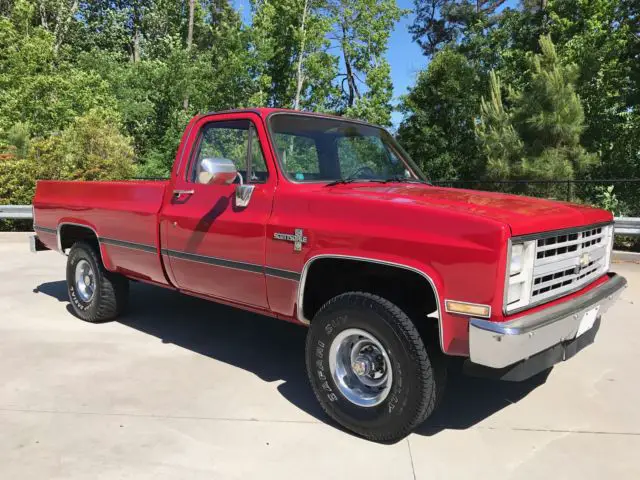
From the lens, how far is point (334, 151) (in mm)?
4398

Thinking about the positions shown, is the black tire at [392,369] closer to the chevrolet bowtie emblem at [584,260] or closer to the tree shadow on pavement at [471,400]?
the tree shadow on pavement at [471,400]

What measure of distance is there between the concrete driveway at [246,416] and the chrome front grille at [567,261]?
3.05 ft

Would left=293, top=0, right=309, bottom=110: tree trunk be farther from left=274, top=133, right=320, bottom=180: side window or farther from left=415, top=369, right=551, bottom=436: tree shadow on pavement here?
left=415, top=369, right=551, bottom=436: tree shadow on pavement

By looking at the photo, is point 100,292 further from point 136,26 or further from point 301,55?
point 136,26

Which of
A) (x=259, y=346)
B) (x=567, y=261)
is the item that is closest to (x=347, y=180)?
(x=567, y=261)

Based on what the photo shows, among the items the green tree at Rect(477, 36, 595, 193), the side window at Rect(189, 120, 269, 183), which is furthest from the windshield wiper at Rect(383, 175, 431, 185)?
the green tree at Rect(477, 36, 595, 193)

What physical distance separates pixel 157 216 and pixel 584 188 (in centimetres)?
1059

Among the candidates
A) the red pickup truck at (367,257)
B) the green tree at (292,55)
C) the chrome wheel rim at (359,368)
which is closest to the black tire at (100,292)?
the red pickup truck at (367,257)

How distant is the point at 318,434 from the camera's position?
134 inches

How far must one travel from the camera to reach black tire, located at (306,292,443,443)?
10.0 ft

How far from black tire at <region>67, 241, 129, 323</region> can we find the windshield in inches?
102

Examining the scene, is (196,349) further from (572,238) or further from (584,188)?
(584,188)

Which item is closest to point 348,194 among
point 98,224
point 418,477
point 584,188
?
point 418,477

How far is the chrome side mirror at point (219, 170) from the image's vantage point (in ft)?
12.3
